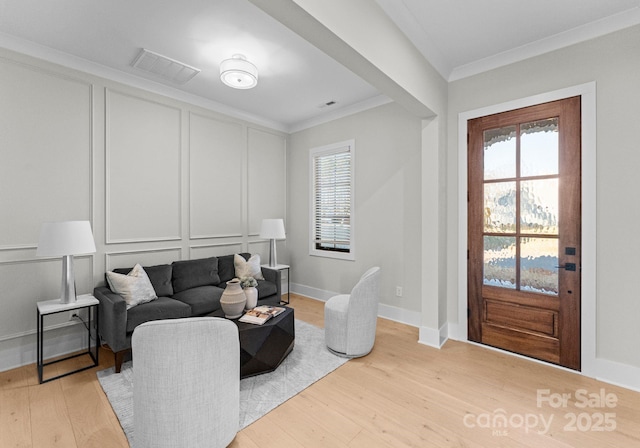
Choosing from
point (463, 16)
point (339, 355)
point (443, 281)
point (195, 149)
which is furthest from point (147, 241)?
point (463, 16)

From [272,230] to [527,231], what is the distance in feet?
10.2

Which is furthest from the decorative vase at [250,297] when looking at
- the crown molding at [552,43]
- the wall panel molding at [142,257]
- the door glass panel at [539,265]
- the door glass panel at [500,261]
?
the crown molding at [552,43]

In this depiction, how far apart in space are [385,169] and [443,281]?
1.59 metres

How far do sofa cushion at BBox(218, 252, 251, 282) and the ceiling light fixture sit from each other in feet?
7.31

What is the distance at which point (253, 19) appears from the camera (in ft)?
7.64

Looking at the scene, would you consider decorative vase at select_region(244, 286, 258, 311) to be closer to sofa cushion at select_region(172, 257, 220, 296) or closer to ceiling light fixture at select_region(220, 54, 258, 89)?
sofa cushion at select_region(172, 257, 220, 296)

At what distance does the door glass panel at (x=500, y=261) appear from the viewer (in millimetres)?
2844

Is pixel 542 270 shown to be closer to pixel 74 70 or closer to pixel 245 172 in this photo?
pixel 245 172

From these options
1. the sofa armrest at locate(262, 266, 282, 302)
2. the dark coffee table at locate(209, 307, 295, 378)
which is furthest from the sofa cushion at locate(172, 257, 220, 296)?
the dark coffee table at locate(209, 307, 295, 378)

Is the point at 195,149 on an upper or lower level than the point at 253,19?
lower

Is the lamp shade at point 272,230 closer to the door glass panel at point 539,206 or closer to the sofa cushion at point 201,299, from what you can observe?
Result: the sofa cushion at point 201,299

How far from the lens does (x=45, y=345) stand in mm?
2773

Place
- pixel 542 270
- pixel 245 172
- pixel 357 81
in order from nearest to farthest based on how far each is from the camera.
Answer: pixel 542 270, pixel 357 81, pixel 245 172

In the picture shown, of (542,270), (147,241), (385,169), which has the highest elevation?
(385,169)
